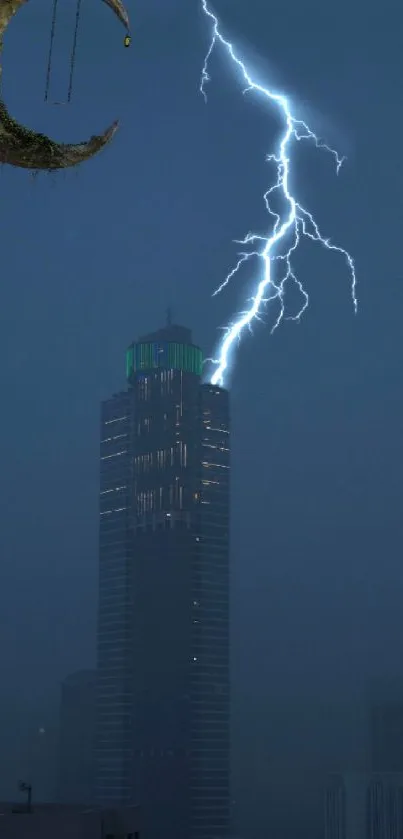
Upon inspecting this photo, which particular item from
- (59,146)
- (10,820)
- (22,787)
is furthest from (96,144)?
(22,787)

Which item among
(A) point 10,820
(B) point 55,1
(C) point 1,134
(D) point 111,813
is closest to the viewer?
(C) point 1,134

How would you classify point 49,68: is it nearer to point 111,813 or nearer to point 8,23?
point 8,23

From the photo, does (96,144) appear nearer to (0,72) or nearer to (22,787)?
(0,72)


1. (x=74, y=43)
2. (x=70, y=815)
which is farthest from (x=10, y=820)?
(x=74, y=43)

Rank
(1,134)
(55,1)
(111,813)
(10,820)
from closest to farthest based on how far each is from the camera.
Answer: (1,134), (55,1), (10,820), (111,813)

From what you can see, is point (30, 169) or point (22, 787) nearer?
point (30, 169)

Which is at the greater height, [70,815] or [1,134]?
[1,134]

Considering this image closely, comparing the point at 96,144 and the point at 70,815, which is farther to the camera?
the point at 70,815

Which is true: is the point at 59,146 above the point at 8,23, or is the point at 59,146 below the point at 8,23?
below

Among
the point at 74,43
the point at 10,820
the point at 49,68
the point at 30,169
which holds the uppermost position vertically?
the point at 74,43
